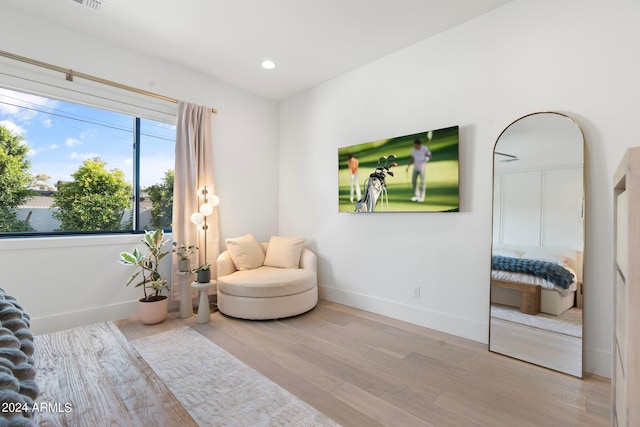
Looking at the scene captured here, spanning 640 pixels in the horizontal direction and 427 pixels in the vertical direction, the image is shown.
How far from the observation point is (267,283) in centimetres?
304

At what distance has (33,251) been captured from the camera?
2588mm

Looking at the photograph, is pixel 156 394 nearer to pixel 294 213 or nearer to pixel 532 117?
pixel 532 117

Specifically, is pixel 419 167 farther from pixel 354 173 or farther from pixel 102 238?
pixel 102 238

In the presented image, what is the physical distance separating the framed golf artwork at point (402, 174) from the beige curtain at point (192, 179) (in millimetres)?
1556

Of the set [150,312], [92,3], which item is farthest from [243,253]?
[92,3]

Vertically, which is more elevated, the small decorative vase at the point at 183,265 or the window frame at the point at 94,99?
the window frame at the point at 94,99

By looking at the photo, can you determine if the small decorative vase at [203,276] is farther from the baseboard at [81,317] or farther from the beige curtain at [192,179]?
the baseboard at [81,317]

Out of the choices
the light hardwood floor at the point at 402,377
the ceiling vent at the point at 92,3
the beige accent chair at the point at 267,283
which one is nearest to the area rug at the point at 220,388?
the light hardwood floor at the point at 402,377

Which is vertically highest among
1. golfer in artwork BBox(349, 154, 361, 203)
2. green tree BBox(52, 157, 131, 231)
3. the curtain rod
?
the curtain rod

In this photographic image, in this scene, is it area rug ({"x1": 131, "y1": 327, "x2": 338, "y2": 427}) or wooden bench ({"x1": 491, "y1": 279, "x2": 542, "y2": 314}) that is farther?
wooden bench ({"x1": 491, "y1": 279, "x2": 542, "y2": 314})

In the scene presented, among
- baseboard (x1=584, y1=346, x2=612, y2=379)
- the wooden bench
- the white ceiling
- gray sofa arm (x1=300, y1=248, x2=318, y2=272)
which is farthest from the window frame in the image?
baseboard (x1=584, y1=346, x2=612, y2=379)

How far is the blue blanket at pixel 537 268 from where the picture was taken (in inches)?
85.4

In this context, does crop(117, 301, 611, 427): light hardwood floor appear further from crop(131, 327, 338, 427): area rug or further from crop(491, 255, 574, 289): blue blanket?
crop(491, 255, 574, 289): blue blanket

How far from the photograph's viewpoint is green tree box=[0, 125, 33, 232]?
253cm
